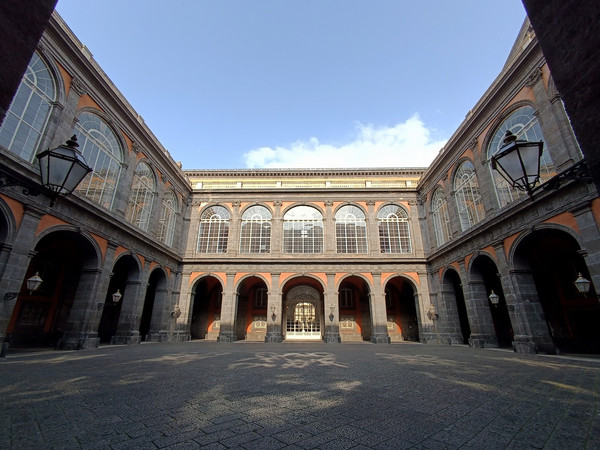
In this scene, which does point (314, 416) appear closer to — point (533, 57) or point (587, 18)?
point (587, 18)

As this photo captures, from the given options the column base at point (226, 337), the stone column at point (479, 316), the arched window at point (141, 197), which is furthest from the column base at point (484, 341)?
the arched window at point (141, 197)

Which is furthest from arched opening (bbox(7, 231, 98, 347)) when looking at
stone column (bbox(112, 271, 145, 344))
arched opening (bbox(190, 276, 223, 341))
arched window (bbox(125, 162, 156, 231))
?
arched opening (bbox(190, 276, 223, 341))

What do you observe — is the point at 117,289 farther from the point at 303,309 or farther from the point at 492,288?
the point at 492,288

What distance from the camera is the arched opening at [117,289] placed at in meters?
16.3

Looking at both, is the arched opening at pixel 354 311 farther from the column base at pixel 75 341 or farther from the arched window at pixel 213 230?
the column base at pixel 75 341

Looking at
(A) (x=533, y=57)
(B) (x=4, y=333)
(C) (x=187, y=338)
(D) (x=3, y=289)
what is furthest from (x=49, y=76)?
(A) (x=533, y=57)

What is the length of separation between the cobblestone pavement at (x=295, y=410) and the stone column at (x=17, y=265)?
3.86 m

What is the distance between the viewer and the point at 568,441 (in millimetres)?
2908

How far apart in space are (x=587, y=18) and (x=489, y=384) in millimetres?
6184

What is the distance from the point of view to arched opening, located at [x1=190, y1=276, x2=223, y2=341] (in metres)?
23.8

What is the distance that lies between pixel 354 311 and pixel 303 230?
29.4 ft

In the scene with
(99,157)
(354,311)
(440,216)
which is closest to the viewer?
(99,157)

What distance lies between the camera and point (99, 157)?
45.8 feet

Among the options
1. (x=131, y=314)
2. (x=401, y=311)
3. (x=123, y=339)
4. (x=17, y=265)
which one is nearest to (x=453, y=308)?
(x=401, y=311)
